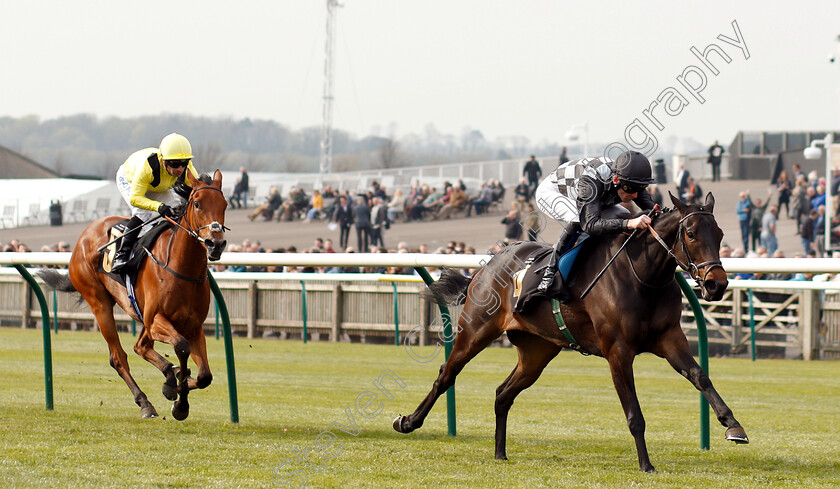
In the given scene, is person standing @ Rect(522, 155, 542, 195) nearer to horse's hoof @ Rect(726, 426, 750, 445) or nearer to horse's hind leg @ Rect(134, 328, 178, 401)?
horse's hind leg @ Rect(134, 328, 178, 401)

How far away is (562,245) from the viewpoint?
5434 millimetres

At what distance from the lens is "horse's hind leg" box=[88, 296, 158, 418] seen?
686cm

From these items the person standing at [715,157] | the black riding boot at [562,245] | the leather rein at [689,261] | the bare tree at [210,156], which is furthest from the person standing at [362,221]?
the bare tree at [210,156]

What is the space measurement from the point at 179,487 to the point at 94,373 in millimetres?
6649

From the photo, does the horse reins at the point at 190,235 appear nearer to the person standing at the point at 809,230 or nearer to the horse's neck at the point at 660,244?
the horse's neck at the point at 660,244

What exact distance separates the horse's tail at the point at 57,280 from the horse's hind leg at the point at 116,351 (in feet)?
1.49

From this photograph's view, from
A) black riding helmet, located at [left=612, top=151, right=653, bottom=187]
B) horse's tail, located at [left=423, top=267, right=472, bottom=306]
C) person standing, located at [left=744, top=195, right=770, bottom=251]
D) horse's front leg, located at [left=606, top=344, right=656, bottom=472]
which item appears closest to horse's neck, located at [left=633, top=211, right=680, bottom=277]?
black riding helmet, located at [left=612, top=151, right=653, bottom=187]

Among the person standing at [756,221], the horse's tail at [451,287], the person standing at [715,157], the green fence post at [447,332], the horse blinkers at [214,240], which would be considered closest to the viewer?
the horse blinkers at [214,240]

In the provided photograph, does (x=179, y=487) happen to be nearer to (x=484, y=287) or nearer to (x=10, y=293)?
(x=484, y=287)

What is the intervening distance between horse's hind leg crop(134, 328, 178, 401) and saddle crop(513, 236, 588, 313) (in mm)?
2088

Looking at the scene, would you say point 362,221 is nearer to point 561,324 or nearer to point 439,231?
point 439,231

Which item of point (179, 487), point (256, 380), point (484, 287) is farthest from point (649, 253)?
point (256, 380)

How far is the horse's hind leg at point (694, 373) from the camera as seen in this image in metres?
4.60

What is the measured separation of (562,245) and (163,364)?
2496 mm
